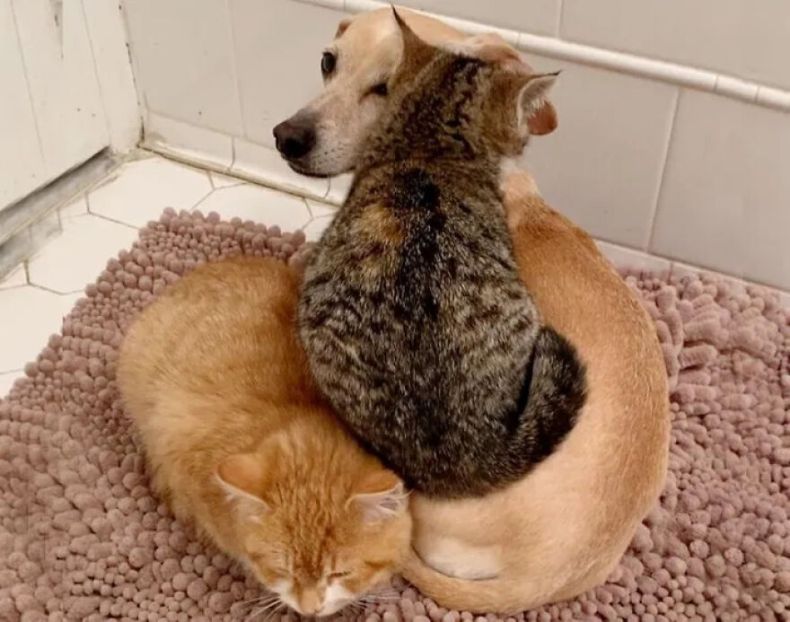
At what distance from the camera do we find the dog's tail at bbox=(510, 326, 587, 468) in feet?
3.73

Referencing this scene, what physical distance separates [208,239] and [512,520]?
95cm

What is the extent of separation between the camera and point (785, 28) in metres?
1.46

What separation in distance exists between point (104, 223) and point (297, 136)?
701 mm

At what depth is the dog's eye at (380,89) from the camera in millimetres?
1396

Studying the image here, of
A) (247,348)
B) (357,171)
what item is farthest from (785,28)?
(247,348)

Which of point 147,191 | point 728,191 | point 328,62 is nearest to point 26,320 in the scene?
point 147,191

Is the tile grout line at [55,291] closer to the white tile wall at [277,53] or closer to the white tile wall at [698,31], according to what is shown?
the white tile wall at [277,53]

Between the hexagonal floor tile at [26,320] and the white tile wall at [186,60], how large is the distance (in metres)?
0.54

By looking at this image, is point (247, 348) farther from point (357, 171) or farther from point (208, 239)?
point (208, 239)

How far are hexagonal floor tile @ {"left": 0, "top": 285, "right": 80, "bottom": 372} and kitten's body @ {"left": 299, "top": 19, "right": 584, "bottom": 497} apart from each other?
685 mm

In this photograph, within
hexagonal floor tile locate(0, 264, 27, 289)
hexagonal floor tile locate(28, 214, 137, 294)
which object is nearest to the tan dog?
hexagonal floor tile locate(28, 214, 137, 294)

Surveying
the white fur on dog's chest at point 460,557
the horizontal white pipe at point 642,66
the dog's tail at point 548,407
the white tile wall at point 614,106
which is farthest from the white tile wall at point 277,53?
the white fur on dog's chest at point 460,557

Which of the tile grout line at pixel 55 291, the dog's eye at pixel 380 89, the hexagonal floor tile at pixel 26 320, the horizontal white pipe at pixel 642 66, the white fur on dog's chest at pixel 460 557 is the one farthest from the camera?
the tile grout line at pixel 55 291

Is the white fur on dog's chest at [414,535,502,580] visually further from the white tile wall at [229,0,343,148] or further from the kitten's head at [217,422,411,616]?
the white tile wall at [229,0,343,148]
